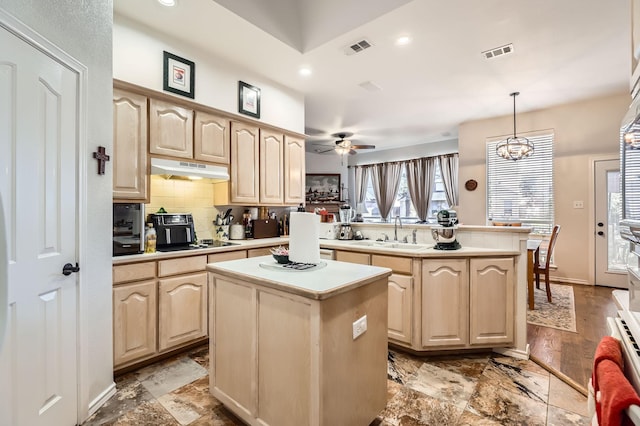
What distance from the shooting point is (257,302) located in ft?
5.26

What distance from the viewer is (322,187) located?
8367 millimetres

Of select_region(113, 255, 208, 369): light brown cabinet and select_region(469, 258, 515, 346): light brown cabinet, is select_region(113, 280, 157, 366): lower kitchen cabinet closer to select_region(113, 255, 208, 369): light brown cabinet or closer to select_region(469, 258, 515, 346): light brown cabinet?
select_region(113, 255, 208, 369): light brown cabinet

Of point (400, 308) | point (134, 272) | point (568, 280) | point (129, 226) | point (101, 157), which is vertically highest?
point (101, 157)

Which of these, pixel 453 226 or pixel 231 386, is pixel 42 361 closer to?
pixel 231 386

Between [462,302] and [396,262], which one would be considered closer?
[462,302]

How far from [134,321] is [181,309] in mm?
365

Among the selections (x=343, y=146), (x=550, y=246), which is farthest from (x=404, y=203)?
(x=550, y=246)

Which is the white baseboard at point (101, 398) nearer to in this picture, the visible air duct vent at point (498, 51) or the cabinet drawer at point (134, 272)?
the cabinet drawer at point (134, 272)

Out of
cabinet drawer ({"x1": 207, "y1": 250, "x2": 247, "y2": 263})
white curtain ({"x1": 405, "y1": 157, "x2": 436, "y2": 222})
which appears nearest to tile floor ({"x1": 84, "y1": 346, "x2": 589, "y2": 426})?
cabinet drawer ({"x1": 207, "y1": 250, "x2": 247, "y2": 263})

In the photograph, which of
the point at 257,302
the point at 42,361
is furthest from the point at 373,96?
the point at 42,361

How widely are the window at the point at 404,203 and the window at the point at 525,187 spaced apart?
175 cm

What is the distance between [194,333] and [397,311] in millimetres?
1833

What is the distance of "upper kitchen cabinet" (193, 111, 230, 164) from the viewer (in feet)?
9.77

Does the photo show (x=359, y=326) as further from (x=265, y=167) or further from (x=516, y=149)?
(x=516, y=149)
